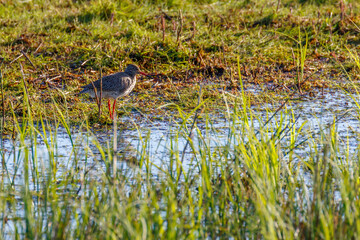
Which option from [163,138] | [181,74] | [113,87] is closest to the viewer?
[163,138]

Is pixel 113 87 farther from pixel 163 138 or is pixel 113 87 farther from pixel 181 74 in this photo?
pixel 163 138

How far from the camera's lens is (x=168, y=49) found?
9.54 metres

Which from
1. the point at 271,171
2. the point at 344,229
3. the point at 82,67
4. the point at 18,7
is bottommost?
the point at 344,229

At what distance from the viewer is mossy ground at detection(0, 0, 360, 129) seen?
324 inches

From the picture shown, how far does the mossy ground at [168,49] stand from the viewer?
27.0ft

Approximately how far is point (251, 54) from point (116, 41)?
2197mm

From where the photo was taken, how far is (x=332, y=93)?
8.56m

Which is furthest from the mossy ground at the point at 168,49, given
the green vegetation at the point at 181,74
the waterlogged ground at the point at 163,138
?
the waterlogged ground at the point at 163,138

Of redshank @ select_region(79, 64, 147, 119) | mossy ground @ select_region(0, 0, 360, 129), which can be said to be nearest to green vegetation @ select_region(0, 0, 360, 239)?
mossy ground @ select_region(0, 0, 360, 129)

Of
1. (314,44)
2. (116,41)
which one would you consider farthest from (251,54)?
(116,41)

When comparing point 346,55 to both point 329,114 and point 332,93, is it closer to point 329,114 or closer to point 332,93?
point 332,93

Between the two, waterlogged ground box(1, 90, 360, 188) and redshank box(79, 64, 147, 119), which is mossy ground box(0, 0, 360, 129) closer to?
redshank box(79, 64, 147, 119)

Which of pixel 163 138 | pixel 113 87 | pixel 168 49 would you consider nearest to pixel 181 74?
pixel 168 49

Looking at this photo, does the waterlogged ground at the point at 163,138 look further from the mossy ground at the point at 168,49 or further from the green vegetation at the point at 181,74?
the mossy ground at the point at 168,49
